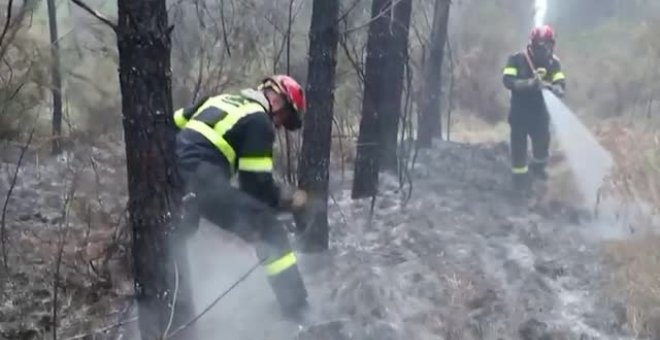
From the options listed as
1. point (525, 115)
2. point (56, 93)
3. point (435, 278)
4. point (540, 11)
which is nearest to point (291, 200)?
point (435, 278)

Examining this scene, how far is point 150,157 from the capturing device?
377 cm

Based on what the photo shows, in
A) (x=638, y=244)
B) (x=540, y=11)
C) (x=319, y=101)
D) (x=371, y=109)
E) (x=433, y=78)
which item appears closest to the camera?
(x=319, y=101)

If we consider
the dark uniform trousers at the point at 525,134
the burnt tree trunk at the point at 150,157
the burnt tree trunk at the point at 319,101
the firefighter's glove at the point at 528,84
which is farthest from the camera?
the dark uniform trousers at the point at 525,134

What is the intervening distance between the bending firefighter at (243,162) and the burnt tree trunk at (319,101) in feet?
3.78

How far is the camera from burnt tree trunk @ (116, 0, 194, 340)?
3.61 metres

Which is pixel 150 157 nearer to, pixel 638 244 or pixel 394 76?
pixel 638 244

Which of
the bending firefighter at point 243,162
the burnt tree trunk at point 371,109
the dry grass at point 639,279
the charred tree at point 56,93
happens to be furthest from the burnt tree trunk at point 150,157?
the charred tree at point 56,93

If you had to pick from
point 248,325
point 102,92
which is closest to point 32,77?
point 102,92

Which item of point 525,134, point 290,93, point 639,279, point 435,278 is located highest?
point 290,93

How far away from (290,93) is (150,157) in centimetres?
141

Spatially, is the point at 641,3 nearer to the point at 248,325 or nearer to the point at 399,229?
the point at 399,229

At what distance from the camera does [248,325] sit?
17.3ft

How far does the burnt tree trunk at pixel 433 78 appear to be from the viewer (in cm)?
1126

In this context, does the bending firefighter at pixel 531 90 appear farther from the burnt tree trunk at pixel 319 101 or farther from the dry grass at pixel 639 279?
the burnt tree trunk at pixel 319 101
